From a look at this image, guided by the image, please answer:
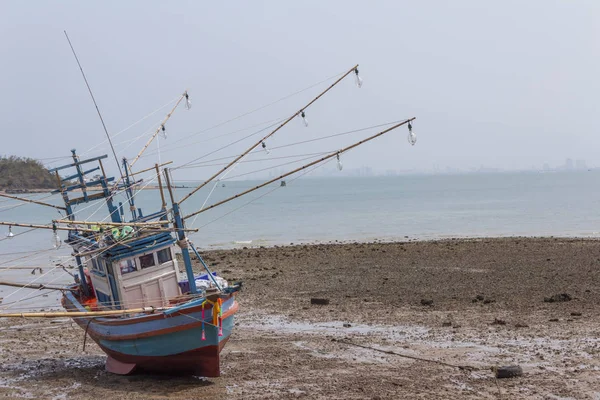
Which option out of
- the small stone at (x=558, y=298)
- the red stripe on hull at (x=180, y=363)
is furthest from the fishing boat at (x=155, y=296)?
the small stone at (x=558, y=298)

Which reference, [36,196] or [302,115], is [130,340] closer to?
[302,115]

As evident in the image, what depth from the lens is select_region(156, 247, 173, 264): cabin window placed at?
1505 cm

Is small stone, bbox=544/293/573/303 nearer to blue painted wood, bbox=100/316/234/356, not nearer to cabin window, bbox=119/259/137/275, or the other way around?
blue painted wood, bbox=100/316/234/356

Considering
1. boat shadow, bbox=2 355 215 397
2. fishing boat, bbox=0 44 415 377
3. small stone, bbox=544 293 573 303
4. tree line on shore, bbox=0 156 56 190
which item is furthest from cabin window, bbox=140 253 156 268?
tree line on shore, bbox=0 156 56 190

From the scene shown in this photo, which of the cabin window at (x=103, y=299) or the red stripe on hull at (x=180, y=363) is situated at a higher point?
the cabin window at (x=103, y=299)

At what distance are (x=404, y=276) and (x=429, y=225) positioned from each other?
30930 millimetres

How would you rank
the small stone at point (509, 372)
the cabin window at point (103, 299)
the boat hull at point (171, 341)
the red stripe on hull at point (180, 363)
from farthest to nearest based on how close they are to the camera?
the cabin window at point (103, 299), the red stripe on hull at point (180, 363), the boat hull at point (171, 341), the small stone at point (509, 372)

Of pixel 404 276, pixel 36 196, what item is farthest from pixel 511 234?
pixel 36 196

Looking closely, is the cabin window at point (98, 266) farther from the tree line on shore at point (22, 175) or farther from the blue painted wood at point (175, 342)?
the tree line on shore at point (22, 175)

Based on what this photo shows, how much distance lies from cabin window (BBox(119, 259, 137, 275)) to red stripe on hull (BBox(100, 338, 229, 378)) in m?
2.01

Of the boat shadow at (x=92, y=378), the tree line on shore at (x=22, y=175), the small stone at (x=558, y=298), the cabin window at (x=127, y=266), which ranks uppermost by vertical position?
the tree line on shore at (x=22, y=175)

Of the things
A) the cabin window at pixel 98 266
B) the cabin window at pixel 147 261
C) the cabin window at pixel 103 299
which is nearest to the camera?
the cabin window at pixel 147 261

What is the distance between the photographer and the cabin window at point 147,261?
1481cm

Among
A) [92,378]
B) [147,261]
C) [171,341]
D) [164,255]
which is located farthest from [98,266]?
[171,341]
